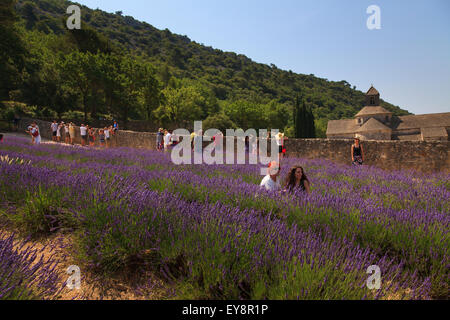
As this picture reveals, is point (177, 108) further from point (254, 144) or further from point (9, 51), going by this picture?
point (254, 144)

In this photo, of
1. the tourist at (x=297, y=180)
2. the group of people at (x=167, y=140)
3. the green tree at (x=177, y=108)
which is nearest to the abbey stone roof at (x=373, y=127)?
the green tree at (x=177, y=108)

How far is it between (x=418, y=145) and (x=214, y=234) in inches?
405

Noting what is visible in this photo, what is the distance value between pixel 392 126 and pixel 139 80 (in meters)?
51.1

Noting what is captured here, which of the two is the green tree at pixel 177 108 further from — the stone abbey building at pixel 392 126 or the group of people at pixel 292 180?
the group of people at pixel 292 180

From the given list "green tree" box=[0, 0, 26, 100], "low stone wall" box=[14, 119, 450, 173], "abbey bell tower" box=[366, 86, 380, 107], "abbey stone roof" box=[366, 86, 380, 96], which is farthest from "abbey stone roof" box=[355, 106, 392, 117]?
"green tree" box=[0, 0, 26, 100]

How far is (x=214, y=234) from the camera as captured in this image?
5.13ft

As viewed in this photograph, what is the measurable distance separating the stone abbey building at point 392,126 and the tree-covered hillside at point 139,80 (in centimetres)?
1724

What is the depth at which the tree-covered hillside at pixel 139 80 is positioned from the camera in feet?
84.5

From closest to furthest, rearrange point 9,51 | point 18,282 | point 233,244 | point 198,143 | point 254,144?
point 18,282 → point 233,244 → point 198,143 → point 254,144 → point 9,51

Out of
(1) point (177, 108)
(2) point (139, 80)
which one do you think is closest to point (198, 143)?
(2) point (139, 80)

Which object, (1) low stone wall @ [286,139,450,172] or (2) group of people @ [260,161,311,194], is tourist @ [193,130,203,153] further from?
(2) group of people @ [260,161,311,194]

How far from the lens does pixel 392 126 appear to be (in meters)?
51.0

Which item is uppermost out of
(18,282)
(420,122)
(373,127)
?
(420,122)

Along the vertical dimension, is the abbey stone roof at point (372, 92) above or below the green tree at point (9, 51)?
above
